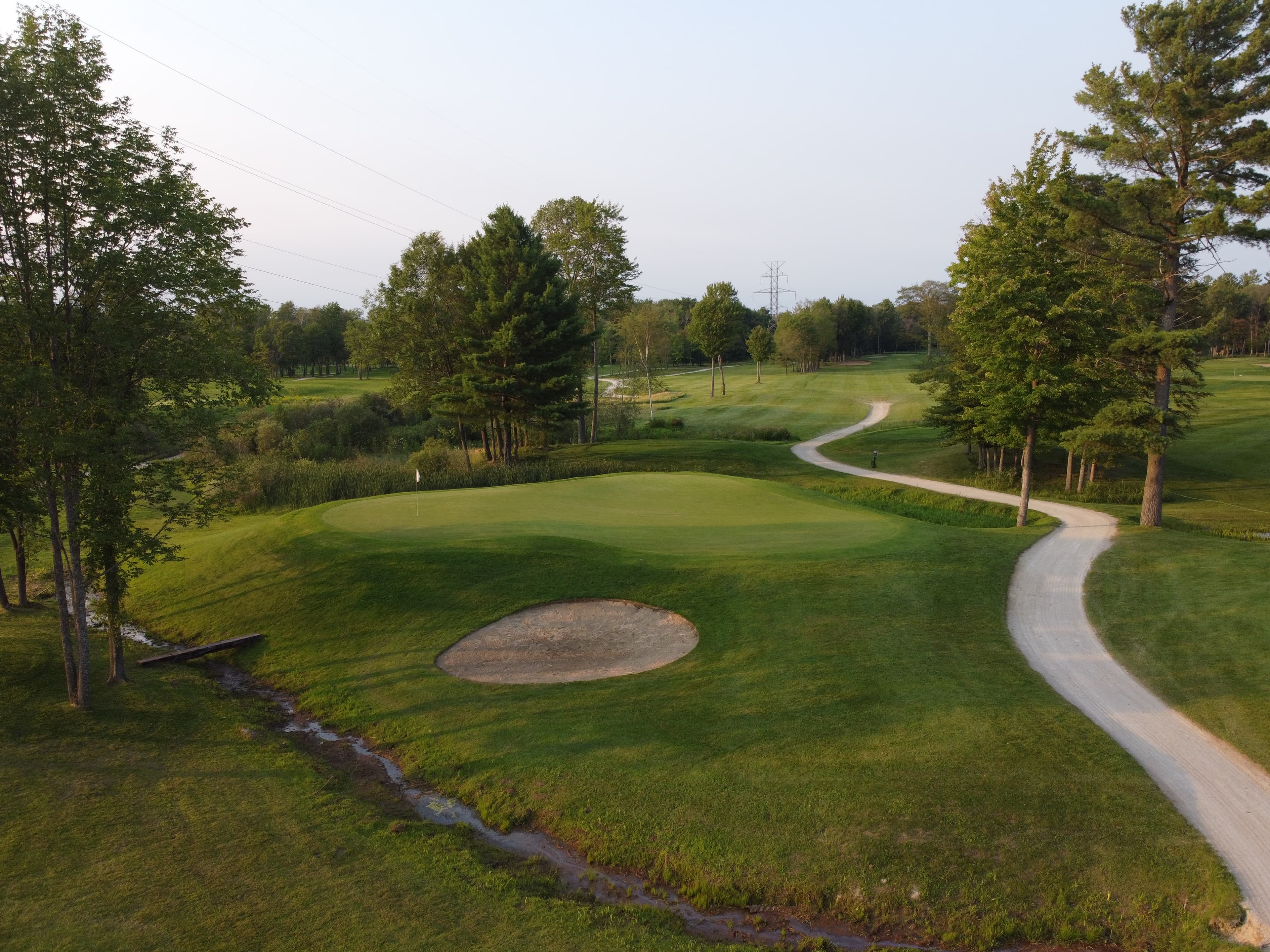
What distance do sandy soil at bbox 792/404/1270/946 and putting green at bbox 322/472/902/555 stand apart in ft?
13.6

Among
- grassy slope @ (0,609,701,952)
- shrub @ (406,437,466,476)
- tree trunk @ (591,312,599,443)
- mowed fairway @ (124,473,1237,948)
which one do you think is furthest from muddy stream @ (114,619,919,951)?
tree trunk @ (591,312,599,443)

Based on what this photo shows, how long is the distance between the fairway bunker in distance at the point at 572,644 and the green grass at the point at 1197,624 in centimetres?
837

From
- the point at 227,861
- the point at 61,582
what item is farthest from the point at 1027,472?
the point at 61,582

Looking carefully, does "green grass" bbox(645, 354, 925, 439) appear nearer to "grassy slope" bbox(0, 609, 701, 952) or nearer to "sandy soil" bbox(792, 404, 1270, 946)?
"sandy soil" bbox(792, 404, 1270, 946)

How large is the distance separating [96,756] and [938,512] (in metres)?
28.6

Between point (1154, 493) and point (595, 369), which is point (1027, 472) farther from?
point (595, 369)

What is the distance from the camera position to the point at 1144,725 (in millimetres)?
11344

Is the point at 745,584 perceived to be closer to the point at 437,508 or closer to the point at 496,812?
the point at 496,812

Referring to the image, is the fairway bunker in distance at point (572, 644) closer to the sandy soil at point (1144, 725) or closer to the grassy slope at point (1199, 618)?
the sandy soil at point (1144, 725)

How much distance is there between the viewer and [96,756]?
10523 mm

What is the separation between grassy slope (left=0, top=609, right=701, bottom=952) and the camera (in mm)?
7055

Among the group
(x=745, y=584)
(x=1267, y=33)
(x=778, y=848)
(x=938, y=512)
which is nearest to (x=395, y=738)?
(x=778, y=848)

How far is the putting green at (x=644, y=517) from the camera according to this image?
18.9 meters

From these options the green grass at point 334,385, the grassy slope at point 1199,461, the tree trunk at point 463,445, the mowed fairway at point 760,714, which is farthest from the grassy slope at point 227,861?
the green grass at point 334,385
